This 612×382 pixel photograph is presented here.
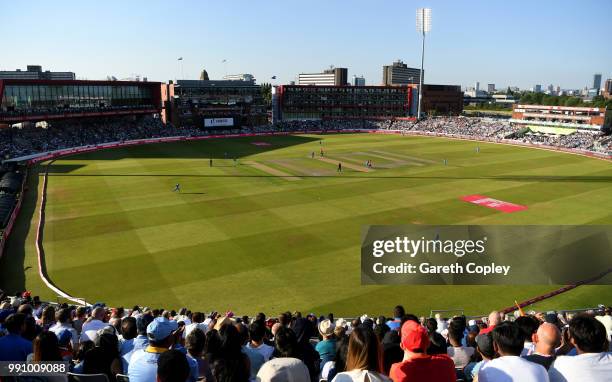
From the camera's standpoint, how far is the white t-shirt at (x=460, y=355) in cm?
747

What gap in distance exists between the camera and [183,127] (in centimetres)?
9219

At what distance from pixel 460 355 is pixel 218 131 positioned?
295ft

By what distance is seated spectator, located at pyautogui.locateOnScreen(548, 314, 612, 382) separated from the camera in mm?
4523

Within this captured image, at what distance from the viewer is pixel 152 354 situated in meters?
5.82

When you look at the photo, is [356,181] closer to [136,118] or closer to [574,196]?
[574,196]

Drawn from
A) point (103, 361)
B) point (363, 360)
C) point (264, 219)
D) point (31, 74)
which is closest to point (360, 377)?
point (363, 360)

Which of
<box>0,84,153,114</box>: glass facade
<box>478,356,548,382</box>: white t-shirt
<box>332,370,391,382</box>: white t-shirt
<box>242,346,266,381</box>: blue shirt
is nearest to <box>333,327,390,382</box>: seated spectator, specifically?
<box>332,370,391,382</box>: white t-shirt

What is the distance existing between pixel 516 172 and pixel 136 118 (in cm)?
6860

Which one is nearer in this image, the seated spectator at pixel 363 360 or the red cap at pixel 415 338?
the seated spectator at pixel 363 360

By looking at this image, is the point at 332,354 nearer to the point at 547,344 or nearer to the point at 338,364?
the point at 338,364

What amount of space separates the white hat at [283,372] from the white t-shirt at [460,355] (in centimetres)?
384

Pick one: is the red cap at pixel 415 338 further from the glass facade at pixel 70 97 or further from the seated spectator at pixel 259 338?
the glass facade at pixel 70 97

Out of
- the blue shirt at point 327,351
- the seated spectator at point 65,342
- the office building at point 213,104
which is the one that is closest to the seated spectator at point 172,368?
the blue shirt at point 327,351

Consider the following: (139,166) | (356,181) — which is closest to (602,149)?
(356,181)
